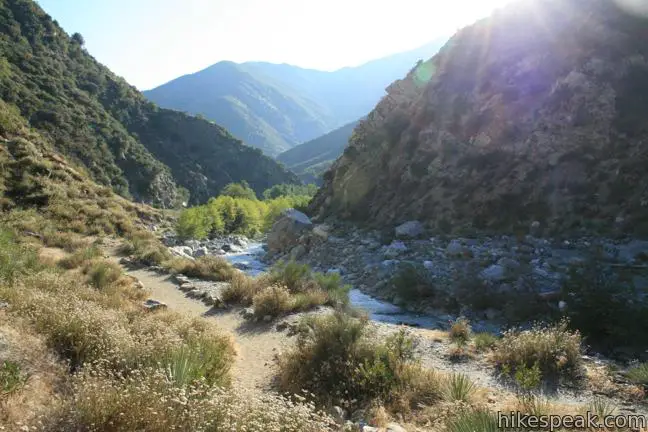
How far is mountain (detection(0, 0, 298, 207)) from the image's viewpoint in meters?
57.0

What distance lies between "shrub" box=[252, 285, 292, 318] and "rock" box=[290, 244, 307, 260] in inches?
652

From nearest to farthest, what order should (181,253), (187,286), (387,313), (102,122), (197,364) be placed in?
(197,364) < (387,313) < (187,286) < (181,253) < (102,122)

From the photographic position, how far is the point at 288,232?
114ft

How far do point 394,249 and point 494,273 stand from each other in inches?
254

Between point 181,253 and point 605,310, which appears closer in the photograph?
point 605,310

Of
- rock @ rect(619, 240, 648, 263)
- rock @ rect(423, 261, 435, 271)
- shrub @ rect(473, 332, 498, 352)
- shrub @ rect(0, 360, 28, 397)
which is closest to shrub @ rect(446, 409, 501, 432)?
shrub @ rect(0, 360, 28, 397)

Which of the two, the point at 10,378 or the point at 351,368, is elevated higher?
the point at 10,378

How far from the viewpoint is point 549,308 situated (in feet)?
47.1

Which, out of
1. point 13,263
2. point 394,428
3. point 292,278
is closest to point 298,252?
point 292,278

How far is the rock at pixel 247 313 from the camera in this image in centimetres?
1292

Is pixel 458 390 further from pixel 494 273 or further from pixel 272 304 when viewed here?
pixel 494 273

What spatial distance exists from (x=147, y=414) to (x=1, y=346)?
2.71 meters

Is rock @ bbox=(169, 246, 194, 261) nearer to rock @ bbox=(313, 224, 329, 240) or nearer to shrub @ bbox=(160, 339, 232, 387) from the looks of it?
→ rock @ bbox=(313, 224, 329, 240)

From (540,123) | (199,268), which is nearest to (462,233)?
(540,123)
